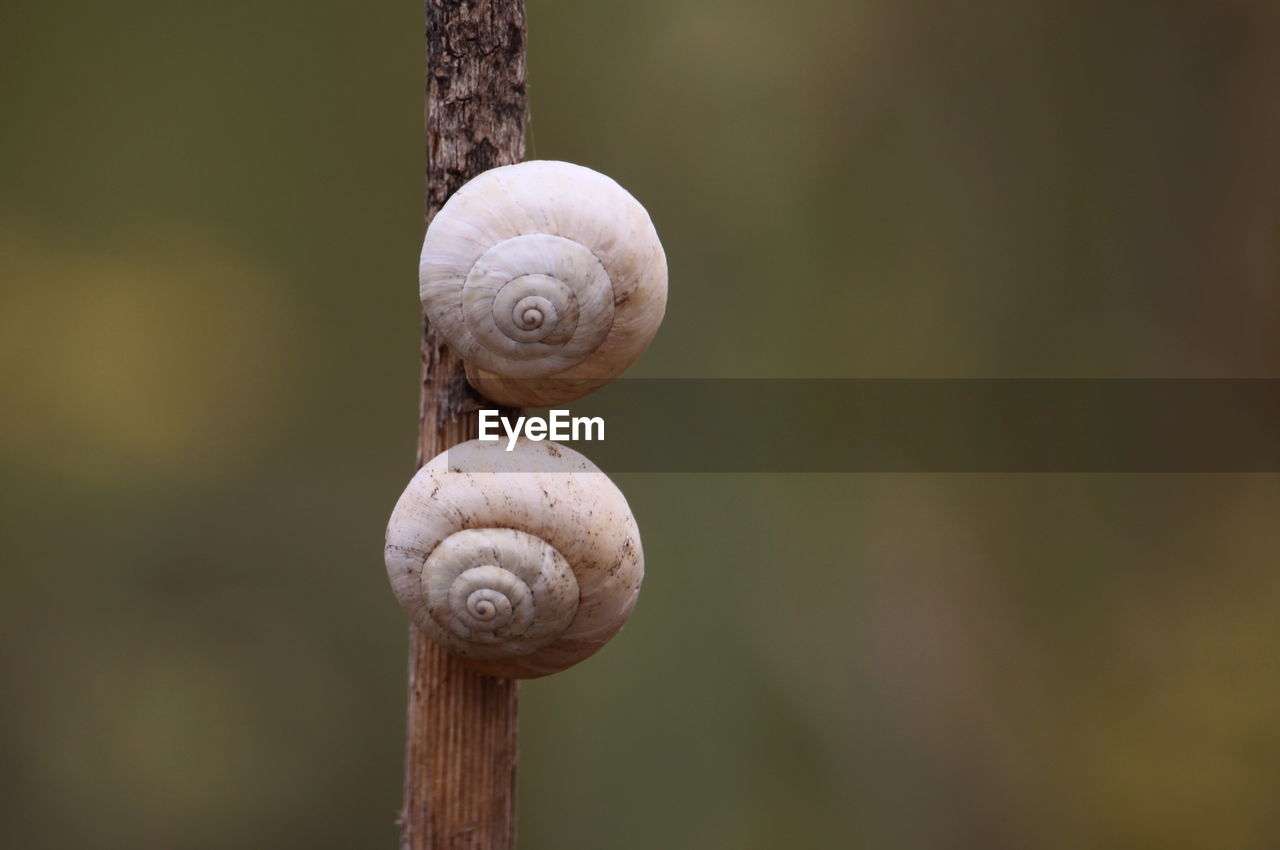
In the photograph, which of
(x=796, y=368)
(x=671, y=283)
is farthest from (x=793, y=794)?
(x=671, y=283)

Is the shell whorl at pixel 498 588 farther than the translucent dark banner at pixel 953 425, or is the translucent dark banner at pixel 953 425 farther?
the translucent dark banner at pixel 953 425

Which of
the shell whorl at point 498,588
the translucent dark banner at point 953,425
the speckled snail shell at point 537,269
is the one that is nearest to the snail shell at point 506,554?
the shell whorl at point 498,588

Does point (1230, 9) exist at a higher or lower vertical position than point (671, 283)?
higher

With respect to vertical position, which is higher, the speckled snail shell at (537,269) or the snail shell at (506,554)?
the speckled snail shell at (537,269)

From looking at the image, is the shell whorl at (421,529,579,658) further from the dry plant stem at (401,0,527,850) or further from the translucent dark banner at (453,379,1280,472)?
the translucent dark banner at (453,379,1280,472)

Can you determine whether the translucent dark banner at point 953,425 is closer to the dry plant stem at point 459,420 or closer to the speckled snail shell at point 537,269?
the dry plant stem at point 459,420

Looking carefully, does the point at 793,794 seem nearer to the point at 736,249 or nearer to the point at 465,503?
the point at 736,249

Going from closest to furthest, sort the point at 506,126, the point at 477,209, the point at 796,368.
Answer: the point at 477,209 → the point at 506,126 → the point at 796,368

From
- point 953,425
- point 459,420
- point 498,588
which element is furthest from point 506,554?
point 953,425
